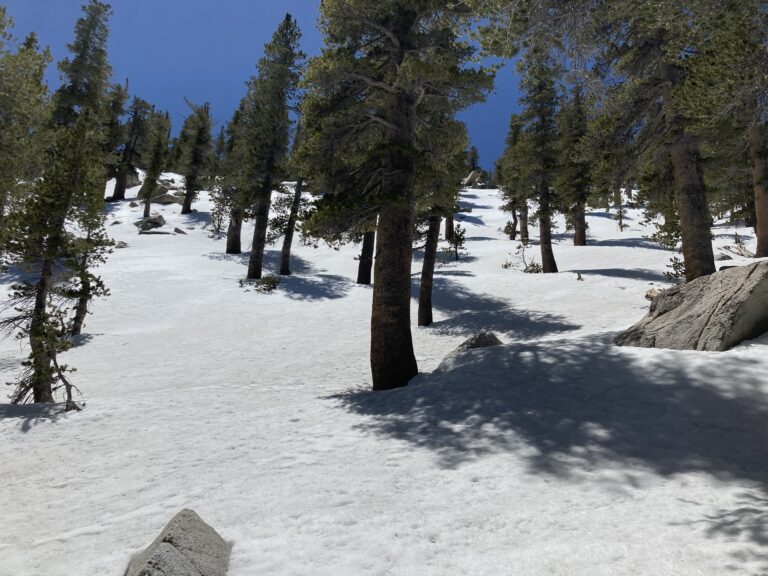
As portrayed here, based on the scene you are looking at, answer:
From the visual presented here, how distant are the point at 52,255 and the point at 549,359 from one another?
1100 centimetres

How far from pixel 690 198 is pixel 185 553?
13574 mm

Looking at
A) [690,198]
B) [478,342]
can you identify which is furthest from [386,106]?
[690,198]

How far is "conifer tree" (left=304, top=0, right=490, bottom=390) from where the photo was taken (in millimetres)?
9266

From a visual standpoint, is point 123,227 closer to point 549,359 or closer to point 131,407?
point 131,407

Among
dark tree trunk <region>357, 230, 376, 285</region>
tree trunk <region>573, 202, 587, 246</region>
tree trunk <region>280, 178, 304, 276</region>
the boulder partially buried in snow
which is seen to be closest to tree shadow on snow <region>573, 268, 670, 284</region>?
tree trunk <region>573, 202, 587, 246</region>

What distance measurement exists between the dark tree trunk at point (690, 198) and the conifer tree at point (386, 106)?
241 inches

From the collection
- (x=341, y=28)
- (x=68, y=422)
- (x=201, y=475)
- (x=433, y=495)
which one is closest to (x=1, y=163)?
(x=68, y=422)

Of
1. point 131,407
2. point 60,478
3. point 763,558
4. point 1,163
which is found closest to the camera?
point 763,558

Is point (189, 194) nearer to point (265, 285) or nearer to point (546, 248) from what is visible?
point (265, 285)

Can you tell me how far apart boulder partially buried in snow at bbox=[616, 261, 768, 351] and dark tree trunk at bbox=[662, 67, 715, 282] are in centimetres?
373

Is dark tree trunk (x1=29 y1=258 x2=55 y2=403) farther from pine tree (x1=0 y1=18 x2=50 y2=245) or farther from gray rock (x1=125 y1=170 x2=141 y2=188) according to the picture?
gray rock (x1=125 y1=170 x2=141 y2=188)

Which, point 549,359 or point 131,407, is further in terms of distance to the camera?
point 131,407

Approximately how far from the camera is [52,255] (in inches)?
412

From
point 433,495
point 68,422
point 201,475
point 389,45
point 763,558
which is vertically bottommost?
point 68,422
